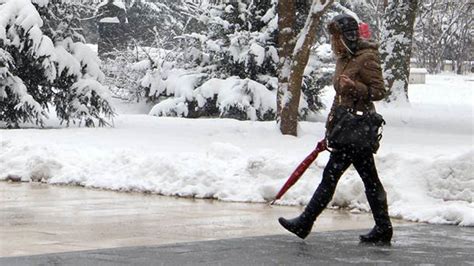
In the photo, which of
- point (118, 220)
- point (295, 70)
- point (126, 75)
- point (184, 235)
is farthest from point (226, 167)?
point (126, 75)

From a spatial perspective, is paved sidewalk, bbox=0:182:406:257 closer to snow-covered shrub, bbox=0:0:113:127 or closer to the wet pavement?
the wet pavement

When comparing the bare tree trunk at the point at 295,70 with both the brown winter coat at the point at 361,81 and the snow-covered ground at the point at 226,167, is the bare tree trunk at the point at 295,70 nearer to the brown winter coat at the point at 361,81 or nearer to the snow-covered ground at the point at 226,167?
the snow-covered ground at the point at 226,167

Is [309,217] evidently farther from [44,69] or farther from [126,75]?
[126,75]

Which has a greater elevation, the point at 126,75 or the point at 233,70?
the point at 233,70

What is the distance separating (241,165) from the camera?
36.9 feet

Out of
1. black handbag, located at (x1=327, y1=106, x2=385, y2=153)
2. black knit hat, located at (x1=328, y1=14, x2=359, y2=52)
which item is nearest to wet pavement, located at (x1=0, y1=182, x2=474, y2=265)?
black handbag, located at (x1=327, y1=106, x2=385, y2=153)

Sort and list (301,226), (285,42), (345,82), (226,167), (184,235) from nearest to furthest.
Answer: (345,82), (301,226), (184,235), (226,167), (285,42)

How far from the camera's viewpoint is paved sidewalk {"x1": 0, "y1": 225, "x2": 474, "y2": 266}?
6.49 metres

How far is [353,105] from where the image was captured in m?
7.56

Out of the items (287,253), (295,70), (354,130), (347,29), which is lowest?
(287,253)

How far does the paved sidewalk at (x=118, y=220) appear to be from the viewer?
7.48m

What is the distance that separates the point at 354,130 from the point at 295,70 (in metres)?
10.1

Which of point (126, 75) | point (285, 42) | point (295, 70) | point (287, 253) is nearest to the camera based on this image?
point (287, 253)

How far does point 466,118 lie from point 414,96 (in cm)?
1328
